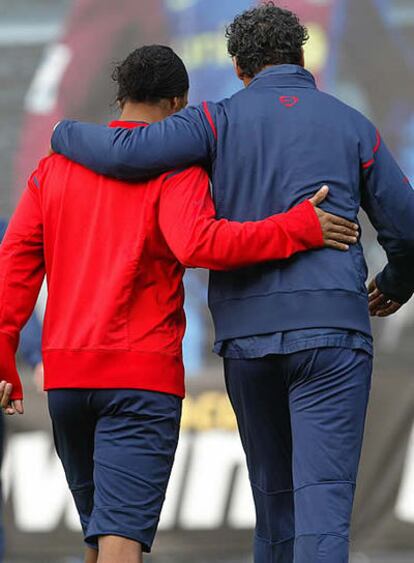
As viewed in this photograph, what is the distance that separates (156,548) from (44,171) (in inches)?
114

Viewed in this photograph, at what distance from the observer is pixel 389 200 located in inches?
144

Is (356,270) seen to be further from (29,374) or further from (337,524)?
(29,374)

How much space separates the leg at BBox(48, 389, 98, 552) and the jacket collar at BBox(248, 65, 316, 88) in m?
0.95

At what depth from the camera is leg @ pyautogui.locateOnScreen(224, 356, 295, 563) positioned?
143 inches

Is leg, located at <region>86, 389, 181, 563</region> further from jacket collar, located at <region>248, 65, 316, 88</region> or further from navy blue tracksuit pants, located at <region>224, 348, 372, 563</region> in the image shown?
jacket collar, located at <region>248, 65, 316, 88</region>

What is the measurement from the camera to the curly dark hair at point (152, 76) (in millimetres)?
3701

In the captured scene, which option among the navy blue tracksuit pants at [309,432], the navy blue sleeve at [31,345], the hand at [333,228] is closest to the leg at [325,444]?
the navy blue tracksuit pants at [309,432]

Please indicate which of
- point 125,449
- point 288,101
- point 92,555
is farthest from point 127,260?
point 92,555

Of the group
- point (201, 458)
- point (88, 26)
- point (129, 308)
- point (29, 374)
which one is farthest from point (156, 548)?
point (129, 308)

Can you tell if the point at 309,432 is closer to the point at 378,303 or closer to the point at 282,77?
the point at 378,303

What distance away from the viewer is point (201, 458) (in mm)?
6109

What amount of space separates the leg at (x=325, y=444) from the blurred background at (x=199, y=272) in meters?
2.53

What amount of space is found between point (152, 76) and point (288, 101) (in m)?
0.38

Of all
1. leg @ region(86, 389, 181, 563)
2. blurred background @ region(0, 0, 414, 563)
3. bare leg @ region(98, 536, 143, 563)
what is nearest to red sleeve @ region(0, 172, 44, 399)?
leg @ region(86, 389, 181, 563)
